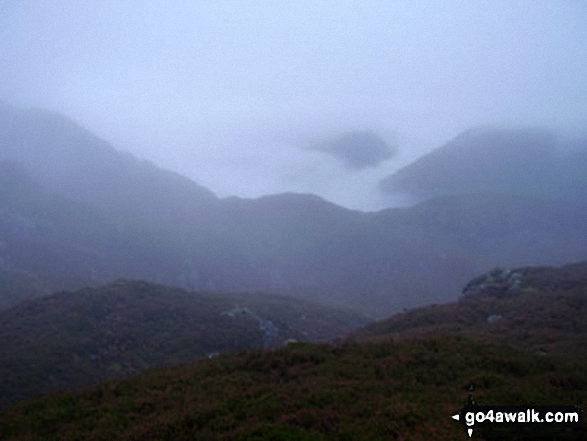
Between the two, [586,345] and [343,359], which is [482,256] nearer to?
[586,345]

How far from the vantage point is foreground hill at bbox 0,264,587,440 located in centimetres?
979

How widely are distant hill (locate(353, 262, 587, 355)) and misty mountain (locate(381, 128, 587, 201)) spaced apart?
103m

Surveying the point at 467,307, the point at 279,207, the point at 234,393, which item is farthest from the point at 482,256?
the point at 234,393

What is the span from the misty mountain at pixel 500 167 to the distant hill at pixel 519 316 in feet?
337

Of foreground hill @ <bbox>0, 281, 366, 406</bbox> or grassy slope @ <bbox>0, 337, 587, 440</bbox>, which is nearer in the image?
grassy slope @ <bbox>0, 337, 587, 440</bbox>

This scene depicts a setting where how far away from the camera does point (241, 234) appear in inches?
4481

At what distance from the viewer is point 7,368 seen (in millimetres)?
24734

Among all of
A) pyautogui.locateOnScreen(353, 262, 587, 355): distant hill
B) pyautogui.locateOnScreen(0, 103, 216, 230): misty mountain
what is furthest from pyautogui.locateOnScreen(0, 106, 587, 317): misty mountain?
pyautogui.locateOnScreen(353, 262, 587, 355): distant hill

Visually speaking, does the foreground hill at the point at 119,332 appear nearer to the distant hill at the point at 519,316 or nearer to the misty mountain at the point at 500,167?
the distant hill at the point at 519,316

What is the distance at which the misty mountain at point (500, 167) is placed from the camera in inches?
5374

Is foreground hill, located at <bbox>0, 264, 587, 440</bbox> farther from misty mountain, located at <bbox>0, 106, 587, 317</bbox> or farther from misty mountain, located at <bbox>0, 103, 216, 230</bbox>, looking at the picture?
misty mountain, located at <bbox>0, 103, 216, 230</bbox>

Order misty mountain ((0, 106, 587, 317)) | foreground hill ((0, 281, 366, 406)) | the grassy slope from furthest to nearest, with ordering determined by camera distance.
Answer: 1. misty mountain ((0, 106, 587, 317))
2. foreground hill ((0, 281, 366, 406))
3. the grassy slope

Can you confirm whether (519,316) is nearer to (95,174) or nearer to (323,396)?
(323,396)

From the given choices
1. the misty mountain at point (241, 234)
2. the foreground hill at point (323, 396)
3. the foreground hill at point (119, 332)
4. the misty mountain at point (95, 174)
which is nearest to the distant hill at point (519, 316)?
the foreground hill at point (323, 396)
